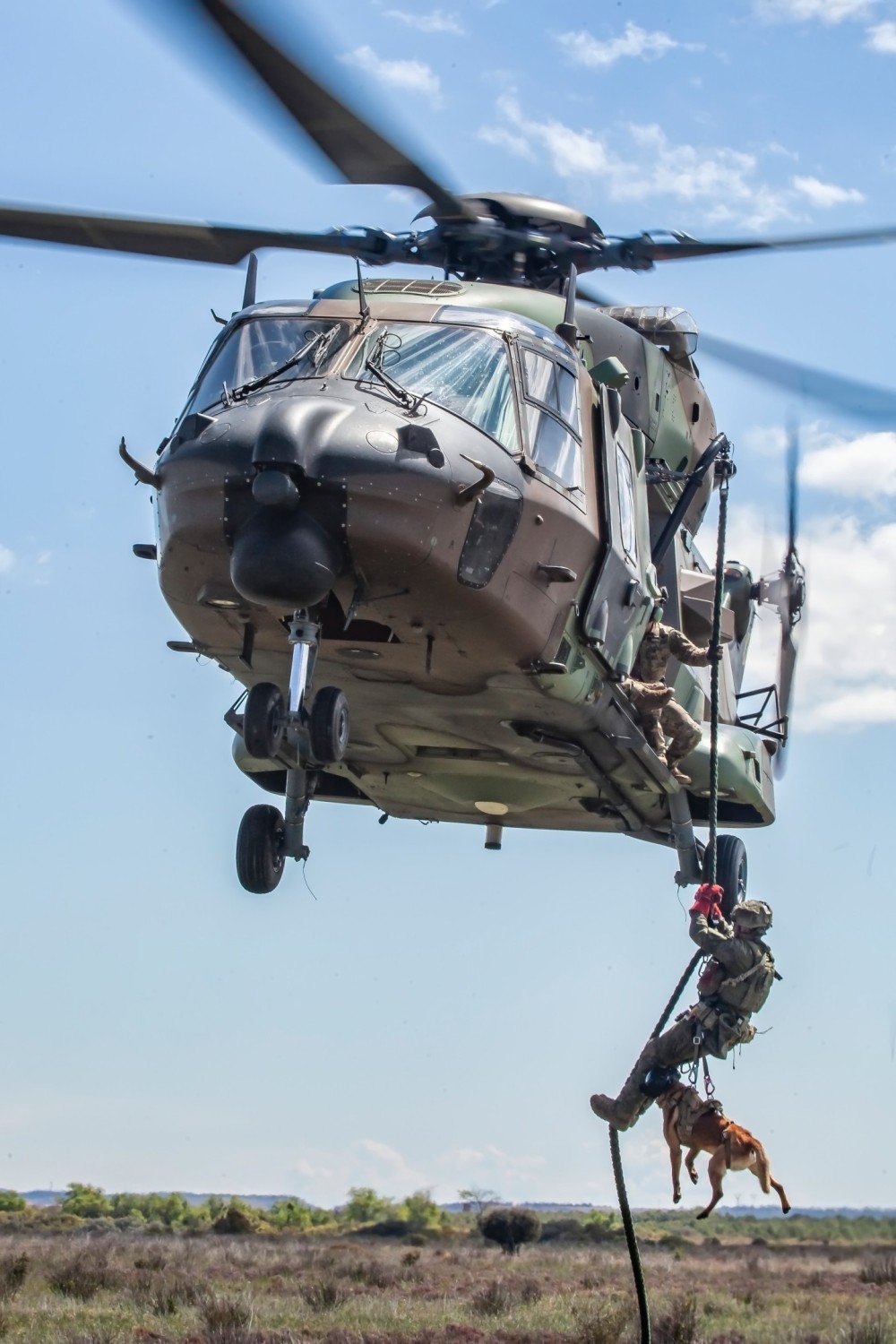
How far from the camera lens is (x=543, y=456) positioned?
11.6m

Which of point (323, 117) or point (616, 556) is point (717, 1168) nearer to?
point (616, 556)

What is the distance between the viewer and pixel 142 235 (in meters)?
13.0

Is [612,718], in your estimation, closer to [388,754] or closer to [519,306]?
[388,754]

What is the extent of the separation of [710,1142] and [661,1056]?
73cm

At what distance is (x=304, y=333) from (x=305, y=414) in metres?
1.65

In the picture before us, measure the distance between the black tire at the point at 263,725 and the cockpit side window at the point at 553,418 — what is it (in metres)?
2.20

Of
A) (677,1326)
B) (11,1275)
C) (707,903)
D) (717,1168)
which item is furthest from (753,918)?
(11,1275)

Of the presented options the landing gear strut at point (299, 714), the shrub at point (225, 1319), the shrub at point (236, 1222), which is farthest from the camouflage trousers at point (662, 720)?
the shrub at point (236, 1222)

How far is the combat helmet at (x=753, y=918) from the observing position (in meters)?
11.7

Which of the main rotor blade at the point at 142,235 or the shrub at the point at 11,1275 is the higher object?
the main rotor blade at the point at 142,235

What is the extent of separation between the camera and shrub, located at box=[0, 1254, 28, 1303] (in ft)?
60.0

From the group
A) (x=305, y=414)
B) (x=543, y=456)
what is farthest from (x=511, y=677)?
(x=305, y=414)

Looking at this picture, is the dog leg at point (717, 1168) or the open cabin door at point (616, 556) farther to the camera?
the open cabin door at point (616, 556)

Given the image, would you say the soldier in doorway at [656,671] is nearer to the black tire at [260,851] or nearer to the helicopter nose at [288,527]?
the black tire at [260,851]
